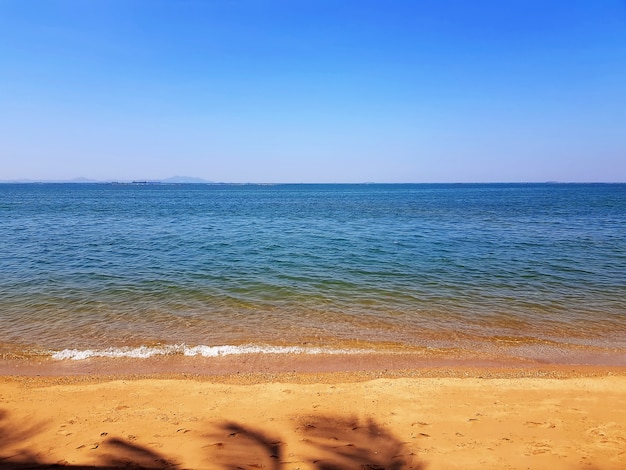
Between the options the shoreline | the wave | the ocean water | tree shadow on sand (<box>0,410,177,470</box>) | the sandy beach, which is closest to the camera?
tree shadow on sand (<box>0,410,177,470</box>)

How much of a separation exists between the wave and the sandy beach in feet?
3.32

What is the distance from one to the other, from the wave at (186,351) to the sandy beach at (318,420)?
39.9 inches

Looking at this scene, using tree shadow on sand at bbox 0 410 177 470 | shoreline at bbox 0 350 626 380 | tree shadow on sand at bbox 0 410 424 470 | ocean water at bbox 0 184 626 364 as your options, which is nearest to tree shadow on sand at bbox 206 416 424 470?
tree shadow on sand at bbox 0 410 424 470

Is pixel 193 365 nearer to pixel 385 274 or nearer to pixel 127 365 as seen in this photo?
pixel 127 365

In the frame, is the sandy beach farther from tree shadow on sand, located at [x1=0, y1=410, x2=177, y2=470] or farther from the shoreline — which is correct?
the shoreline

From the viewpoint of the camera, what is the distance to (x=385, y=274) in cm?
1559

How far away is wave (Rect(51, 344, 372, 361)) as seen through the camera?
8.27 metres

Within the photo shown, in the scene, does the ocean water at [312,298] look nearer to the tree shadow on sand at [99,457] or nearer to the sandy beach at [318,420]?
the sandy beach at [318,420]

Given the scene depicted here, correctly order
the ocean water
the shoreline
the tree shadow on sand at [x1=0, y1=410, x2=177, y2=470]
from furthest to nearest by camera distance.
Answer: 1. the ocean water
2. the shoreline
3. the tree shadow on sand at [x1=0, y1=410, x2=177, y2=470]

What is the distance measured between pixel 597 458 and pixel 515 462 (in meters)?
1.14

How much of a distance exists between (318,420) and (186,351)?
428 cm

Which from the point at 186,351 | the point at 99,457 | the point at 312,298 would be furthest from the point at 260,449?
the point at 312,298

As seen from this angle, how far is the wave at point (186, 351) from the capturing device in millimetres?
8273

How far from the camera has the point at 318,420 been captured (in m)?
5.54
